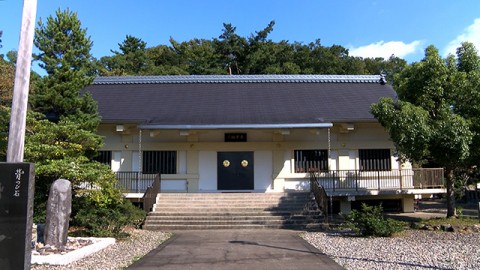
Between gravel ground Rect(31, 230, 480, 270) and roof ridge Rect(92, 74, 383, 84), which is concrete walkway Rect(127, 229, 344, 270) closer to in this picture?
gravel ground Rect(31, 230, 480, 270)

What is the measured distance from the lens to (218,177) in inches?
752

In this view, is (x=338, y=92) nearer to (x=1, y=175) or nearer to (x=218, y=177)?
(x=218, y=177)

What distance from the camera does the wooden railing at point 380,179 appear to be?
17.9 meters

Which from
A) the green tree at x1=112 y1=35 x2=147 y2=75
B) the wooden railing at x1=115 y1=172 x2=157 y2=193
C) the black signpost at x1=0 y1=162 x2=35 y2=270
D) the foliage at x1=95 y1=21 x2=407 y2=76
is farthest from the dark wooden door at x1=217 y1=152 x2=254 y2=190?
the green tree at x1=112 y1=35 x2=147 y2=75

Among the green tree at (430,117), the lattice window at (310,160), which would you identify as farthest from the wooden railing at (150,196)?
the green tree at (430,117)

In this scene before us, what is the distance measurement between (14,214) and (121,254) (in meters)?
4.15

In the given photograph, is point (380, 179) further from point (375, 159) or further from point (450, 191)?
point (450, 191)

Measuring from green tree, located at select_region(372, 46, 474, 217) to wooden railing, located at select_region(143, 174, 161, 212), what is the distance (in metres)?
8.56

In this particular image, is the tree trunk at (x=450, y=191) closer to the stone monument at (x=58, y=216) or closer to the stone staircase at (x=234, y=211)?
the stone staircase at (x=234, y=211)

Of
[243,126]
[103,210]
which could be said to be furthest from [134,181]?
[103,210]

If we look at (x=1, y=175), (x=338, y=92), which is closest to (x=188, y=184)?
(x=338, y=92)

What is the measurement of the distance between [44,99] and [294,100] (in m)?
12.0

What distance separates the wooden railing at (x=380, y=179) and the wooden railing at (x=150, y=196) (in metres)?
6.83

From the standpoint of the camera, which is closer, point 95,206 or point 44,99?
point 95,206
